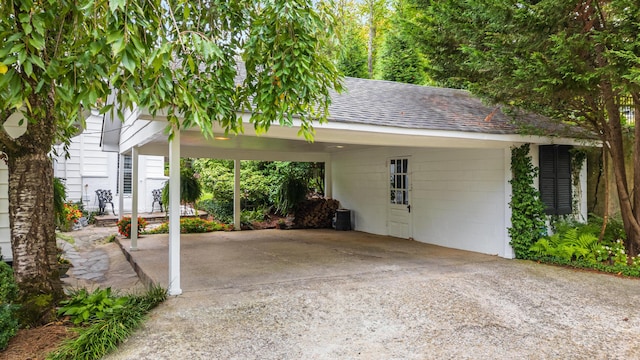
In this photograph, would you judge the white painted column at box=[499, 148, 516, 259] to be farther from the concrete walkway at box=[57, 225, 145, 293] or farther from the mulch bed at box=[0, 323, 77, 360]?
the mulch bed at box=[0, 323, 77, 360]

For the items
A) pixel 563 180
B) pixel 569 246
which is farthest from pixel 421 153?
pixel 569 246

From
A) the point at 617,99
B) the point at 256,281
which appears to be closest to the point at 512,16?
the point at 617,99

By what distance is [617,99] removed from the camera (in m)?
6.18

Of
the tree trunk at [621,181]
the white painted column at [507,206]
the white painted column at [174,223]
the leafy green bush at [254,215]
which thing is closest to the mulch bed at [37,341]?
the white painted column at [174,223]

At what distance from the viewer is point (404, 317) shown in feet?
13.3

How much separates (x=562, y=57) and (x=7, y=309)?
6.61 m

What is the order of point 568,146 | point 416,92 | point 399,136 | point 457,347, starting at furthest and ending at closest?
point 416,92 < point 568,146 < point 399,136 < point 457,347

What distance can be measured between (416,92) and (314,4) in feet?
17.5

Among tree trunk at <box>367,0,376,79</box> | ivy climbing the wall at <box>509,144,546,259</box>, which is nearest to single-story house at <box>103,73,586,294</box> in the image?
ivy climbing the wall at <box>509,144,546,259</box>

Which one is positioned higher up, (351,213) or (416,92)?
(416,92)

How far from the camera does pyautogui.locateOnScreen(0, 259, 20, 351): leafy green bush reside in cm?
303

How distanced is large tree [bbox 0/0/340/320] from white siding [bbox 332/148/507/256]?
15.9 ft

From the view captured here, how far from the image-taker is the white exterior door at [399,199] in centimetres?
941

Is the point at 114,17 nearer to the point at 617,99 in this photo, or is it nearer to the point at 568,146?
the point at 617,99
